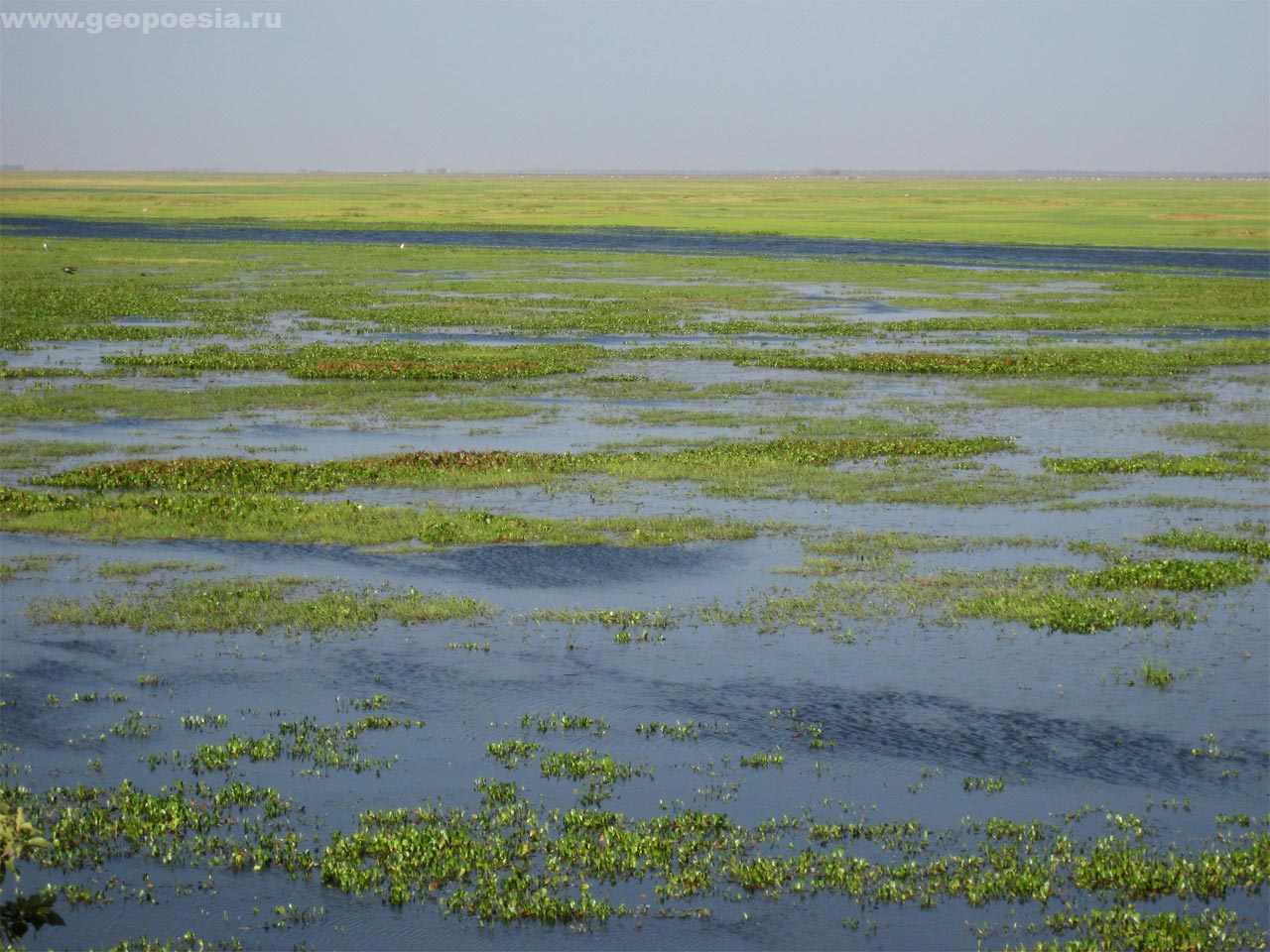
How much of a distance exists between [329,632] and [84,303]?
41.3m

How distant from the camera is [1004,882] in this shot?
11.8 meters

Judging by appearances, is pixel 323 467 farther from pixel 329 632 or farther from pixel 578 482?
pixel 329 632

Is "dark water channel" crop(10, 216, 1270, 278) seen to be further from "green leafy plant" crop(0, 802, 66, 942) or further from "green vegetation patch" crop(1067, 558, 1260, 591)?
"green leafy plant" crop(0, 802, 66, 942)

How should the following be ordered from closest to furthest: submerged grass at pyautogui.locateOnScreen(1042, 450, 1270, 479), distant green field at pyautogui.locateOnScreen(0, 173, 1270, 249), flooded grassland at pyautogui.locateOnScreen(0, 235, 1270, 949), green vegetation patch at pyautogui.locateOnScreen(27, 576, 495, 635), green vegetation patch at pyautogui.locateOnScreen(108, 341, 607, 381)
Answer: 1. flooded grassland at pyautogui.locateOnScreen(0, 235, 1270, 949)
2. green vegetation patch at pyautogui.locateOnScreen(27, 576, 495, 635)
3. submerged grass at pyautogui.locateOnScreen(1042, 450, 1270, 479)
4. green vegetation patch at pyautogui.locateOnScreen(108, 341, 607, 381)
5. distant green field at pyautogui.locateOnScreen(0, 173, 1270, 249)

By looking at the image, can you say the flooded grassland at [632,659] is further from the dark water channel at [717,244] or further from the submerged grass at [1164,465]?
the dark water channel at [717,244]

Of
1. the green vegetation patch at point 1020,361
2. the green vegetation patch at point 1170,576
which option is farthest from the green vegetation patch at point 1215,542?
the green vegetation patch at point 1020,361

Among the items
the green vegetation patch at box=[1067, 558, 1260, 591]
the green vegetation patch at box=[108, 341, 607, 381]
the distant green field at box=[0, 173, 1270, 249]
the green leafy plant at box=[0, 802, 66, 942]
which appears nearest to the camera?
the green leafy plant at box=[0, 802, 66, 942]

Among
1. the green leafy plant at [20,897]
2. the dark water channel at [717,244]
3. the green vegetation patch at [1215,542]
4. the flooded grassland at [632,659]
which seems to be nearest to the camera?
the green leafy plant at [20,897]

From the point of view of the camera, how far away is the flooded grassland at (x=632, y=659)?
11750 mm

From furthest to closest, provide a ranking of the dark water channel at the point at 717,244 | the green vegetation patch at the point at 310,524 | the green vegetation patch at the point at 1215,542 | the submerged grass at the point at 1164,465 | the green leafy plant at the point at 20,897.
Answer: the dark water channel at the point at 717,244 → the submerged grass at the point at 1164,465 → the green vegetation patch at the point at 310,524 → the green vegetation patch at the point at 1215,542 → the green leafy plant at the point at 20,897

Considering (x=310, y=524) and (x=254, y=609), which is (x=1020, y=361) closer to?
(x=310, y=524)

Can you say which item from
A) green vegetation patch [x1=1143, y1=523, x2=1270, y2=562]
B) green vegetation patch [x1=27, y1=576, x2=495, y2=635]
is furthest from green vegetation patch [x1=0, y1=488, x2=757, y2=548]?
green vegetation patch [x1=1143, y1=523, x2=1270, y2=562]

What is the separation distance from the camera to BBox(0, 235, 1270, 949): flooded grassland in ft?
38.5

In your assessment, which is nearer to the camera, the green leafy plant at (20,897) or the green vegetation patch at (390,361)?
the green leafy plant at (20,897)
